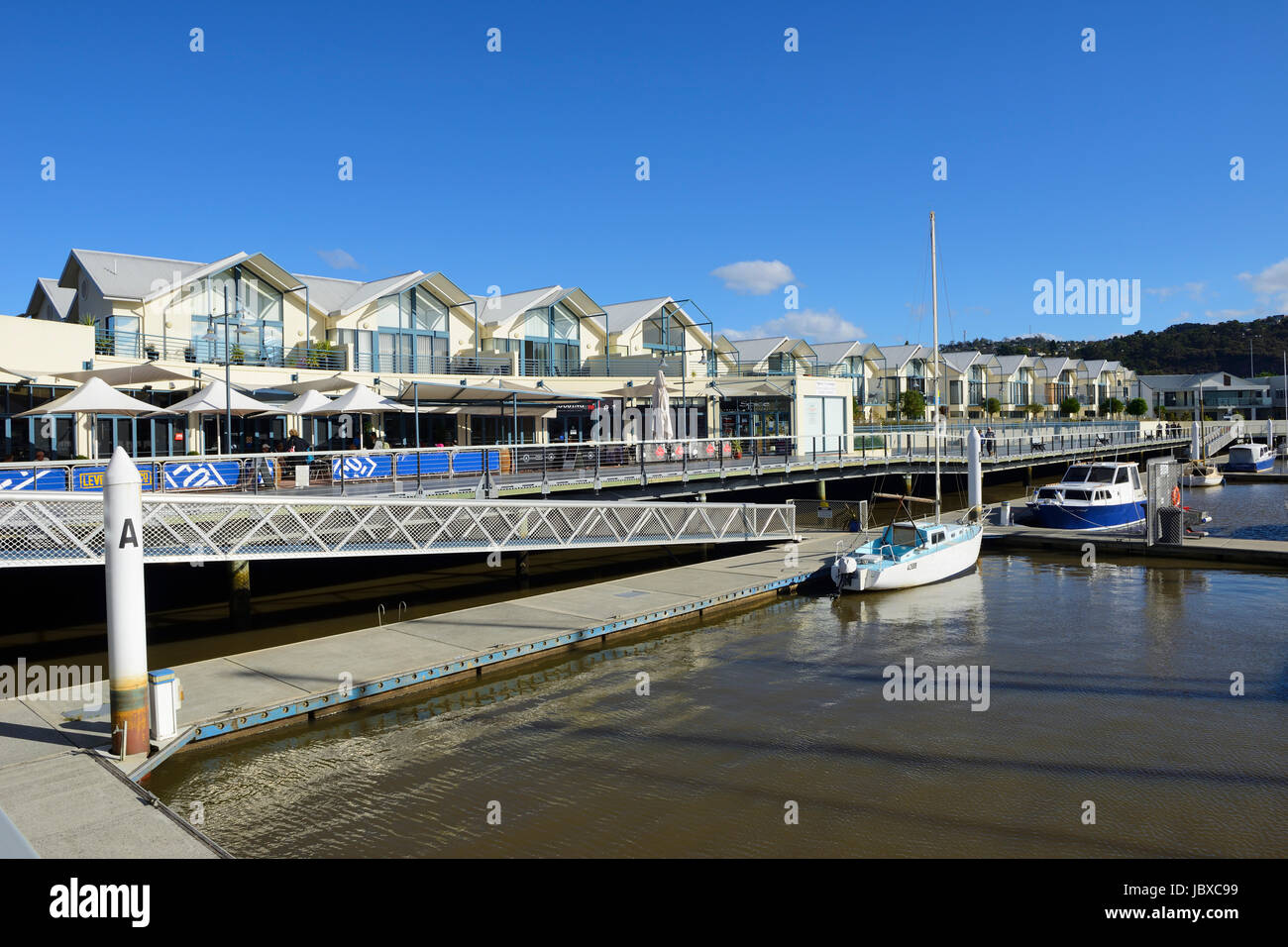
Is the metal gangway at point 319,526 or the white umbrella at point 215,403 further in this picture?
the white umbrella at point 215,403

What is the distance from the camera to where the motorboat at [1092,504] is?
103ft

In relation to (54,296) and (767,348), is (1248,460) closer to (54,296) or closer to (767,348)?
(767,348)

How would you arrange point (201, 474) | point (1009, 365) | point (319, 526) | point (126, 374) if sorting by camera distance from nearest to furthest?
1. point (319, 526)
2. point (201, 474)
3. point (126, 374)
4. point (1009, 365)

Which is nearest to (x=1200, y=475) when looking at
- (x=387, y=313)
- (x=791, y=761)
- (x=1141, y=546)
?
(x=1141, y=546)

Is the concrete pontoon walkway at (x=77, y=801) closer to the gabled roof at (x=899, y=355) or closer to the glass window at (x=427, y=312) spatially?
the glass window at (x=427, y=312)

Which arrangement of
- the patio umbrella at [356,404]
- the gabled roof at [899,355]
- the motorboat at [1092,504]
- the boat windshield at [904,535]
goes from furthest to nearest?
1. the gabled roof at [899,355]
2. the motorboat at [1092,504]
3. the patio umbrella at [356,404]
4. the boat windshield at [904,535]

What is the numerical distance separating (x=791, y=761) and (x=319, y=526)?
9.96m

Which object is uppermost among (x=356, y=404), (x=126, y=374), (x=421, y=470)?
(x=126, y=374)

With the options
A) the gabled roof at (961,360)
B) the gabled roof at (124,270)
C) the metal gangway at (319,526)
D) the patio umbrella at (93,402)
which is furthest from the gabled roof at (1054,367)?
the patio umbrella at (93,402)

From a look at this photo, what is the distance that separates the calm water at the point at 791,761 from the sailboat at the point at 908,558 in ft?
13.3

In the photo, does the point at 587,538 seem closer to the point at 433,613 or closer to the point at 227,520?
the point at 433,613

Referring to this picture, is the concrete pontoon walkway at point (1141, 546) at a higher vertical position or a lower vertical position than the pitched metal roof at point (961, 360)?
lower

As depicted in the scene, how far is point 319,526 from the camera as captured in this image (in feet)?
53.9
